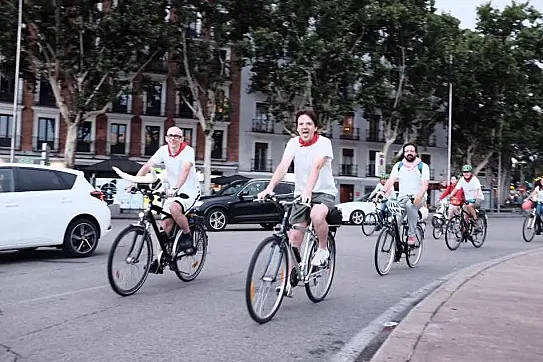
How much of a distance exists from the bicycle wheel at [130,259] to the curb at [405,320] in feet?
8.47

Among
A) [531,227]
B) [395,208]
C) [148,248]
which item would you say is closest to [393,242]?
[395,208]

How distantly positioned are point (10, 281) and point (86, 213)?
8.56 feet

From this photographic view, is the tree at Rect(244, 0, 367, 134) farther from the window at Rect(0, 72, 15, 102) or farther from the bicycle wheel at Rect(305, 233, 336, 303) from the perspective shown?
the bicycle wheel at Rect(305, 233, 336, 303)

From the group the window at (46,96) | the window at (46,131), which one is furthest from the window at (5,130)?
the window at (46,96)

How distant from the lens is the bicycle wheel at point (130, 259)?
6730mm

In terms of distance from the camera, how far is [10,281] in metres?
8.28

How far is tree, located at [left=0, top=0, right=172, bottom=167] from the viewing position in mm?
31531

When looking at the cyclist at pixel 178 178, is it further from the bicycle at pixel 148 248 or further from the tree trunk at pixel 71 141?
the tree trunk at pixel 71 141

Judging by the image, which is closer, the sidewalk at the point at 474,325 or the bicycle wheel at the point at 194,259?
the sidewalk at the point at 474,325

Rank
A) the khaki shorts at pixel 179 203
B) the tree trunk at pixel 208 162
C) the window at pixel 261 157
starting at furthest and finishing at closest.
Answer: the window at pixel 261 157 → the tree trunk at pixel 208 162 → the khaki shorts at pixel 179 203

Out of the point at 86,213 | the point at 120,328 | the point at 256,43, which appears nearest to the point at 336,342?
the point at 120,328

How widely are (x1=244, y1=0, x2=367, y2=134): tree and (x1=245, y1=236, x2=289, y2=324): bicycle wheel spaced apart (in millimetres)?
32208

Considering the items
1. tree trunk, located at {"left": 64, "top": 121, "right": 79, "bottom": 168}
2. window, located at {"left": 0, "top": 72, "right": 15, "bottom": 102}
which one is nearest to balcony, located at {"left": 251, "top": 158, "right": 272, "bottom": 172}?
window, located at {"left": 0, "top": 72, "right": 15, "bottom": 102}

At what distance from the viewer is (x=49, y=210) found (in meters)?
10.1
